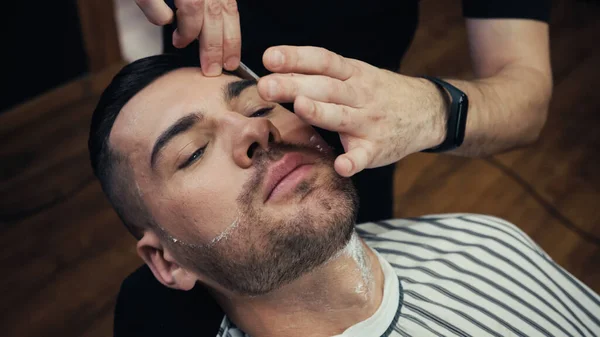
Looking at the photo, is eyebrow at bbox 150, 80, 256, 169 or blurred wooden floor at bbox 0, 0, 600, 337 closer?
eyebrow at bbox 150, 80, 256, 169

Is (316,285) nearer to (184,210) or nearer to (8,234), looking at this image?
(184,210)

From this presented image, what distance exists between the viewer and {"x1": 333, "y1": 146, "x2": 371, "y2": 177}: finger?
32.2 inches

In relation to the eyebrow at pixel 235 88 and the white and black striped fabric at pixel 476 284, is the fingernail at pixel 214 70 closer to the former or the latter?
the eyebrow at pixel 235 88

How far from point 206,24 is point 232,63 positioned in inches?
4.3

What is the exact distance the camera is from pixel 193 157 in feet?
3.40

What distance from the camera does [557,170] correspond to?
8.46 ft

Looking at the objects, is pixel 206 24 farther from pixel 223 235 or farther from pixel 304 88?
pixel 223 235

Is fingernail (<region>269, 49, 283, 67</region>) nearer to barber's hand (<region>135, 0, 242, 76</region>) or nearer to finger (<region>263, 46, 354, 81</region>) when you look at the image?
finger (<region>263, 46, 354, 81</region>)

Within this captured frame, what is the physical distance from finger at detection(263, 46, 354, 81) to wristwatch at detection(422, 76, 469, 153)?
0.91 ft

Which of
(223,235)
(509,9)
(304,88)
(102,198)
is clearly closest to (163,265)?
(223,235)

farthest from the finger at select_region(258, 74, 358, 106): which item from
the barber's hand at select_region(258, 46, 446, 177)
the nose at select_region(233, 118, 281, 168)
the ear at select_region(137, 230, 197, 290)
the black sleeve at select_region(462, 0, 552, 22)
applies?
the black sleeve at select_region(462, 0, 552, 22)

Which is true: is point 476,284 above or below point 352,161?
below

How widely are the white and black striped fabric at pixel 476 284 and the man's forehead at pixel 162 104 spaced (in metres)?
0.47

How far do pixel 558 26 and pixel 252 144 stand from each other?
124 inches
